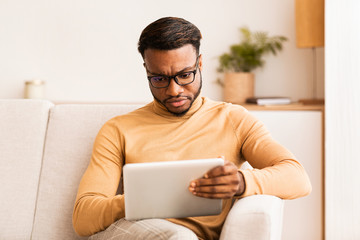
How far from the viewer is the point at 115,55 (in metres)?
3.14

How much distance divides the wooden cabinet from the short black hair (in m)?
1.15

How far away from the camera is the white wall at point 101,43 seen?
9.83 feet

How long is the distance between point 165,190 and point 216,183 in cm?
14

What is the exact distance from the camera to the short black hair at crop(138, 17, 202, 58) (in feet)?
4.95

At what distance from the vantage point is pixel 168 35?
1512 mm

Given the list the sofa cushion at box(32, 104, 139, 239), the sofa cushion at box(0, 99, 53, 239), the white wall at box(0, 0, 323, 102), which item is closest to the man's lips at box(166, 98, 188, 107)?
the sofa cushion at box(32, 104, 139, 239)

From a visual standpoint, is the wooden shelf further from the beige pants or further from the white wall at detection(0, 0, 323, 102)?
the beige pants

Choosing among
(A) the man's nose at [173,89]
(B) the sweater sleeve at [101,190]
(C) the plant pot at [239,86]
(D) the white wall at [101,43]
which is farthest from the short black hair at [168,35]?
(D) the white wall at [101,43]

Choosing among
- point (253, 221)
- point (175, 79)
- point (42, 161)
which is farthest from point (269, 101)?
point (253, 221)

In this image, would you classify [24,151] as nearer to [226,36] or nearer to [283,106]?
[283,106]

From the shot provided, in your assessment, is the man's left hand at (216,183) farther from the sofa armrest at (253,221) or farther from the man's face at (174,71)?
the man's face at (174,71)

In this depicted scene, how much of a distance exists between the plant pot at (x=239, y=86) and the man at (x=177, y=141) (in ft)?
3.76
